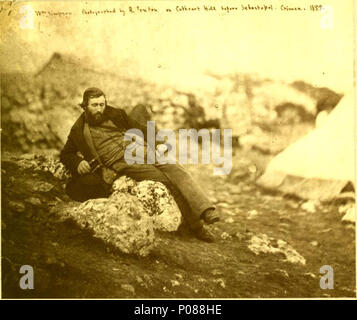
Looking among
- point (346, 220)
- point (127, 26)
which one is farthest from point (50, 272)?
point (346, 220)

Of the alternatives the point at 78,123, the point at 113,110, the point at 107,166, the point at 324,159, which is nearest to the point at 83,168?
the point at 107,166

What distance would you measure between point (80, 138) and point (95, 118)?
0.59 ft

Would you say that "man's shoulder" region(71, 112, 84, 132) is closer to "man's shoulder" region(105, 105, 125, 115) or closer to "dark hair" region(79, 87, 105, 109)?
"dark hair" region(79, 87, 105, 109)

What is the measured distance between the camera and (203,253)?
360cm

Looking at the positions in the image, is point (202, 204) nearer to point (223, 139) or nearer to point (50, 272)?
point (223, 139)

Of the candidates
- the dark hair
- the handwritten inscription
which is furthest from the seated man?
the handwritten inscription

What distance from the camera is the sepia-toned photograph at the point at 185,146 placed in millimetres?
3586

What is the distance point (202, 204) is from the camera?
3.63 metres

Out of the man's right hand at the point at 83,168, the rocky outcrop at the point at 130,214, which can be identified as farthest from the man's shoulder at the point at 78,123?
the rocky outcrop at the point at 130,214

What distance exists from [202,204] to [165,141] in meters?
0.52

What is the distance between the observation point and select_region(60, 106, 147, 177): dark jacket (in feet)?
12.1

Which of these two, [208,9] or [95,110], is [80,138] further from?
[208,9]

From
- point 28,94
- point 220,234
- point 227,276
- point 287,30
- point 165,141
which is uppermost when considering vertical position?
point 287,30

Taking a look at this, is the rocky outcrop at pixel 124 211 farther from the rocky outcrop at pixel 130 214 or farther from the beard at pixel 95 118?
the beard at pixel 95 118
